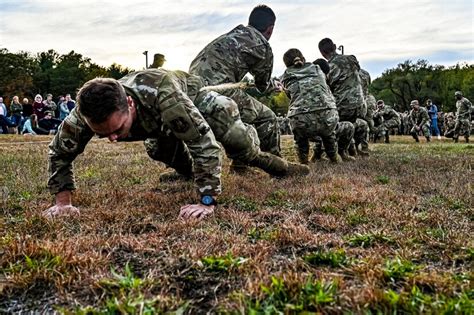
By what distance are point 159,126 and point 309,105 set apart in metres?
3.94

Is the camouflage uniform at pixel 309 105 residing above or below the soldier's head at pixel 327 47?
below

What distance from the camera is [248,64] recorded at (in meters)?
5.69

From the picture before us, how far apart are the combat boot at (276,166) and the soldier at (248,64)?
2.41 feet

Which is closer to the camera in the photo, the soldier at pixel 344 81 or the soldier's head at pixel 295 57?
the soldier's head at pixel 295 57

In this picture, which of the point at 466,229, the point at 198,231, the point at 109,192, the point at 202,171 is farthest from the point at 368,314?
the point at 109,192

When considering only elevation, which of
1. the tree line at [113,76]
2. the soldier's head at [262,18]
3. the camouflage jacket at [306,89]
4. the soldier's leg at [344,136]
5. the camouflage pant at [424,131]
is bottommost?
the camouflage pant at [424,131]

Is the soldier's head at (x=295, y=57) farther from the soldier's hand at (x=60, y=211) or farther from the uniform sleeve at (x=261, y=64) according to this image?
the soldier's hand at (x=60, y=211)

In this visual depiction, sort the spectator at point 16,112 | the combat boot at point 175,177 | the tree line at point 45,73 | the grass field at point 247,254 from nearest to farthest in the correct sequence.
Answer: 1. the grass field at point 247,254
2. the combat boot at point 175,177
3. the spectator at point 16,112
4. the tree line at point 45,73

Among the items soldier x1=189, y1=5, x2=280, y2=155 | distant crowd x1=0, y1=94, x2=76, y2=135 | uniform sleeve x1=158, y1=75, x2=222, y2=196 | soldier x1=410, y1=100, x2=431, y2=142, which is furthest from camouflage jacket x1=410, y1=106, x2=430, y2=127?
uniform sleeve x1=158, y1=75, x2=222, y2=196

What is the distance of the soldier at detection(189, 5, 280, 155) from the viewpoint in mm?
5410

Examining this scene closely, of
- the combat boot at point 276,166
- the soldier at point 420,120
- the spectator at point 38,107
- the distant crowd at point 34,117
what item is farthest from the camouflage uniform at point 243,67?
the spectator at point 38,107

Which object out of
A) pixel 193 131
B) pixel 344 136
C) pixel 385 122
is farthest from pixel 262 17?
pixel 385 122

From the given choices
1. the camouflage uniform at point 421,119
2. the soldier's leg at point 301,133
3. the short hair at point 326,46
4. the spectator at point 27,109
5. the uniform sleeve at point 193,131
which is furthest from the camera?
the spectator at point 27,109

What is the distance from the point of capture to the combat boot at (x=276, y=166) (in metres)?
5.01
